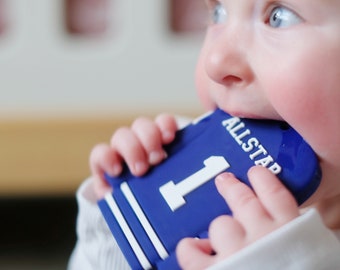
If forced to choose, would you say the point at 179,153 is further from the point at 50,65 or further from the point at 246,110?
the point at 50,65

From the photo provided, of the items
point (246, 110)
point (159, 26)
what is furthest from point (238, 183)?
point (159, 26)

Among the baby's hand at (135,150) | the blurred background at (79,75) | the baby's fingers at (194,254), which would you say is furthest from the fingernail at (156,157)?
the blurred background at (79,75)

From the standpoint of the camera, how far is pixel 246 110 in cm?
54

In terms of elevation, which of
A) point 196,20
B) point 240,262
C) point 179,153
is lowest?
point 240,262

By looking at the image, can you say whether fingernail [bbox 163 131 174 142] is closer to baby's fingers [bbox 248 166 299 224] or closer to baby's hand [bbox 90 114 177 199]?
baby's hand [bbox 90 114 177 199]

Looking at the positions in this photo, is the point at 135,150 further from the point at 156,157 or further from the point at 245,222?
the point at 245,222

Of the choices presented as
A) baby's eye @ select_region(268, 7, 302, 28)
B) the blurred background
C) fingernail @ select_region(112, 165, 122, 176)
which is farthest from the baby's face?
the blurred background

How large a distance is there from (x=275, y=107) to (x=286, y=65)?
0.09ft

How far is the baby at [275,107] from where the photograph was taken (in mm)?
499

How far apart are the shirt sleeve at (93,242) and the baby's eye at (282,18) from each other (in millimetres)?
253

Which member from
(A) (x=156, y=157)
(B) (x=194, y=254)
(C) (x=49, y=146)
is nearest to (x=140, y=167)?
(A) (x=156, y=157)

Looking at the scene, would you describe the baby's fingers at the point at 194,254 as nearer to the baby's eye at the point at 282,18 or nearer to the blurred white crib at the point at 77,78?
the baby's eye at the point at 282,18

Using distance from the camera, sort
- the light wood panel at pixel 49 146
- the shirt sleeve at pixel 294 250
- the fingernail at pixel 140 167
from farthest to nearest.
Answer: the light wood panel at pixel 49 146 → the fingernail at pixel 140 167 → the shirt sleeve at pixel 294 250

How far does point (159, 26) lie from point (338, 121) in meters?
0.75
